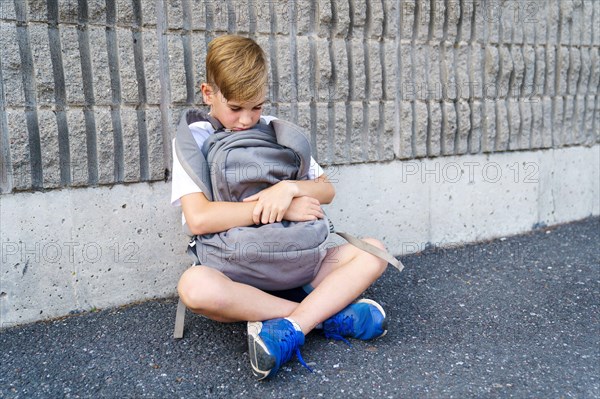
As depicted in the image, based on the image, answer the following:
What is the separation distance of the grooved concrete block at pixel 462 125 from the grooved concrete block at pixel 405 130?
0.37 meters

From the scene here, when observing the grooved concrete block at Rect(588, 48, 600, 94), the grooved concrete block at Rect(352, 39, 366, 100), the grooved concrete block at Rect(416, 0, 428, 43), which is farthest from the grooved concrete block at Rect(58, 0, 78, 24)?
the grooved concrete block at Rect(588, 48, 600, 94)

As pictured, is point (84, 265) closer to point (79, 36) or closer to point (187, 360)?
point (187, 360)

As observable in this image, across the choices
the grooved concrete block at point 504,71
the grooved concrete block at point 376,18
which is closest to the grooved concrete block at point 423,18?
the grooved concrete block at point 376,18

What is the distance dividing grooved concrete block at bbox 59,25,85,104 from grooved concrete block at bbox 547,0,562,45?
3076 mm

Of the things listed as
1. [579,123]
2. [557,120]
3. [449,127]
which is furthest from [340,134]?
[579,123]

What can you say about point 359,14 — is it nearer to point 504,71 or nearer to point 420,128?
point 420,128

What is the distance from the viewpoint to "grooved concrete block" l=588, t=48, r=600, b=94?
4.38 m

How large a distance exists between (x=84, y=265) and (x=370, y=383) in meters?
1.47

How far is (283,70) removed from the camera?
3.21 metres

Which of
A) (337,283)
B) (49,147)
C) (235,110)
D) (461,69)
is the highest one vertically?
(461,69)

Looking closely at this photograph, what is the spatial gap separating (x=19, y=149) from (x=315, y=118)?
4.96 ft

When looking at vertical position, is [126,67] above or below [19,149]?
above

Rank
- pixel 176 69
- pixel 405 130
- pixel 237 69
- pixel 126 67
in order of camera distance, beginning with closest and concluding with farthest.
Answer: pixel 237 69, pixel 126 67, pixel 176 69, pixel 405 130

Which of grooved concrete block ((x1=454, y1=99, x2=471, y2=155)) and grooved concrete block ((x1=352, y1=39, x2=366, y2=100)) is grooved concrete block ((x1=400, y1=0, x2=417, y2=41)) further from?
grooved concrete block ((x1=454, y1=99, x2=471, y2=155))
